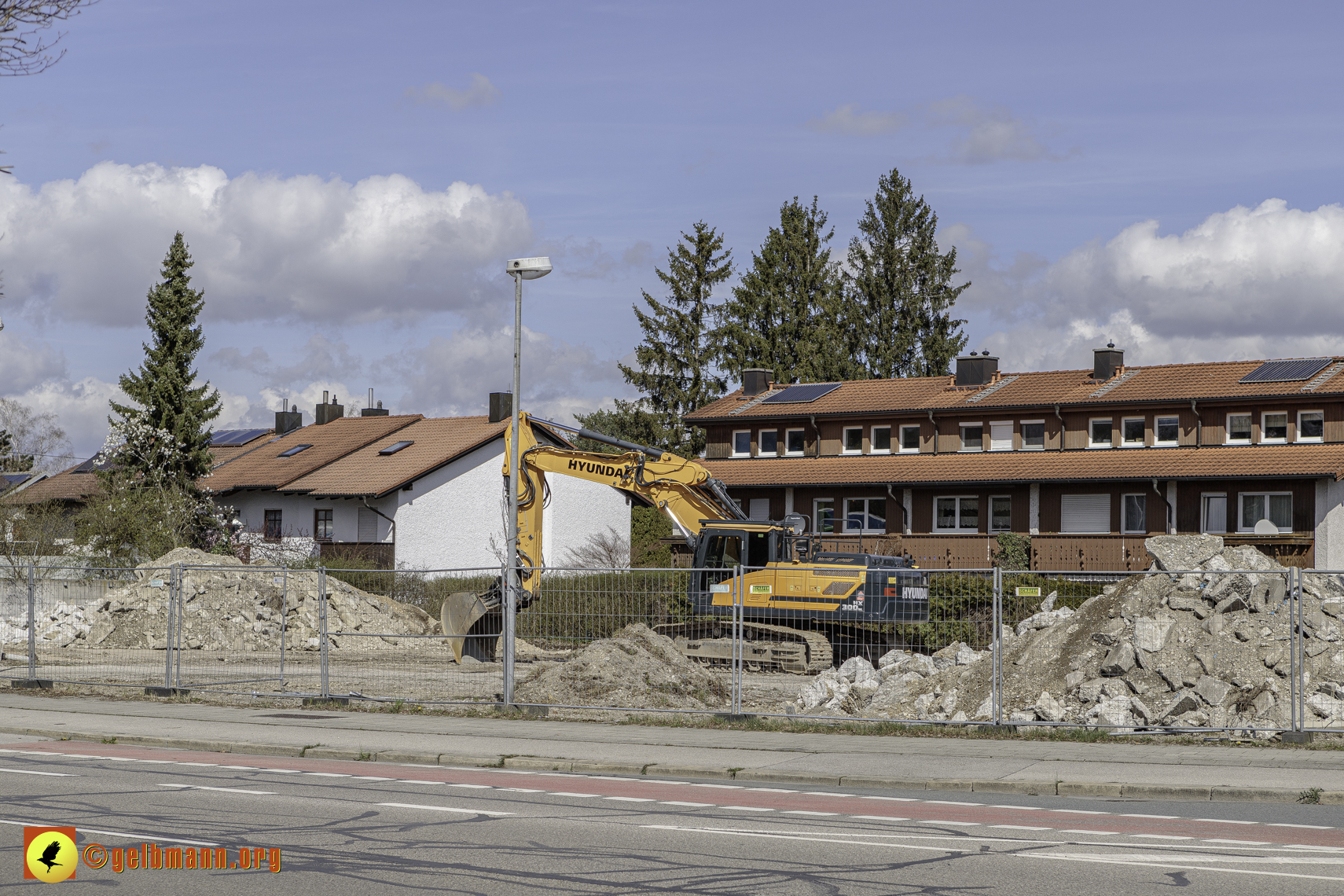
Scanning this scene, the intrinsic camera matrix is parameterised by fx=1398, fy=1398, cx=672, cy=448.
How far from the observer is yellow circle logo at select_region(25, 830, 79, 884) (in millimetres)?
8227

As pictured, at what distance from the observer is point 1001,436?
50.8m

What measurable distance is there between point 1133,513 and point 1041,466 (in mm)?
3304

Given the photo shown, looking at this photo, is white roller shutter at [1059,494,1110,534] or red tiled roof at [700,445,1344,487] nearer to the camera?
red tiled roof at [700,445,1344,487]

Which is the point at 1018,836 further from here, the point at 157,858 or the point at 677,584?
the point at 677,584

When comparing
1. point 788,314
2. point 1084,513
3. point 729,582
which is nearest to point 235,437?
point 788,314

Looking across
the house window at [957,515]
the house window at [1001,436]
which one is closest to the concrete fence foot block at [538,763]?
the house window at [957,515]

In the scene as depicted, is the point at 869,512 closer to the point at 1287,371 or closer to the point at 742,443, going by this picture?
the point at 742,443

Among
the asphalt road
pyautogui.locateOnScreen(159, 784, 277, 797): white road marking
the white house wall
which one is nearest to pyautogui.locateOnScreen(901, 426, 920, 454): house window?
the white house wall

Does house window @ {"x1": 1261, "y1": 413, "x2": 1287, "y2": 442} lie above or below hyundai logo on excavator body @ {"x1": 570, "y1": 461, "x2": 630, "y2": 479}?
above

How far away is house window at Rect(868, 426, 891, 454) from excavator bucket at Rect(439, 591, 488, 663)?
108ft

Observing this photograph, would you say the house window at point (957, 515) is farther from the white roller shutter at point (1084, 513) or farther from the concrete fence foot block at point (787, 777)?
the concrete fence foot block at point (787, 777)

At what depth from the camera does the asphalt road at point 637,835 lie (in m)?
8.20

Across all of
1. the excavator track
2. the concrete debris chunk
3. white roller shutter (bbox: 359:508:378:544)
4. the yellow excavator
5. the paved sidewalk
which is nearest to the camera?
the paved sidewalk

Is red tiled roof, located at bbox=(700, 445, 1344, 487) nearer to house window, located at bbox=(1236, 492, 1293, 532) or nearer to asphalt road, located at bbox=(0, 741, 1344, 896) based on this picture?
house window, located at bbox=(1236, 492, 1293, 532)
